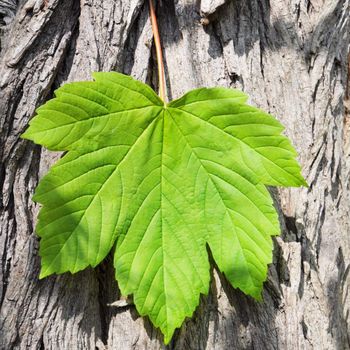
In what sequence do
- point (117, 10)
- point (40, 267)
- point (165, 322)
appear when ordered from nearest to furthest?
point (165, 322) → point (40, 267) → point (117, 10)

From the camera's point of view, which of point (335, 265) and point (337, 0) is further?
point (337, 0)

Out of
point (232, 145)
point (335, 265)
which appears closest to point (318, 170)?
point (335, 265)

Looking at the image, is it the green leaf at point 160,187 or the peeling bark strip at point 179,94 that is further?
the peeling bark strip at point 179,94

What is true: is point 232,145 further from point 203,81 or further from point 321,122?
point 321,122

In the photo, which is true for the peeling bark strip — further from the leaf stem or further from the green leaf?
the green leaf

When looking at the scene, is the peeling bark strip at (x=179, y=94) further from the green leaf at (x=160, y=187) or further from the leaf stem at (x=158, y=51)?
the green leaf at (x=160, y=187)

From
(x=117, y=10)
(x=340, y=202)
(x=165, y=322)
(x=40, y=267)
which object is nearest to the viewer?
(x=165, y=322)

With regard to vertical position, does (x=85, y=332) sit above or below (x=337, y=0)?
below

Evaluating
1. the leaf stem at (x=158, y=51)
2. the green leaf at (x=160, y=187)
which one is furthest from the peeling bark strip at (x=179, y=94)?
the green leaf at (x=160, y=187)
